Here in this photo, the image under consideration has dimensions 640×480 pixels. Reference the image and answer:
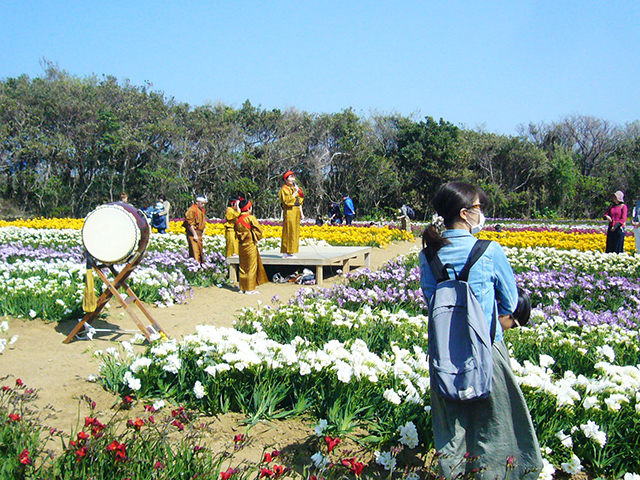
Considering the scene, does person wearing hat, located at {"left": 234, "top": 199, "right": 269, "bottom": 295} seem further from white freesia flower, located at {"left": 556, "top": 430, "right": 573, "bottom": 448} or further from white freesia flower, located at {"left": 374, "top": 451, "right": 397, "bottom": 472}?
white freesia flower, located at {"left": 556, "top": 430, "right": 573, "bottom": 448}

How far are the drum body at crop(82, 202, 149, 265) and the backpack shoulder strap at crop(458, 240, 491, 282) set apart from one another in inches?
167

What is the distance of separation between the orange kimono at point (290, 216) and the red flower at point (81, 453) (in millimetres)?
7957

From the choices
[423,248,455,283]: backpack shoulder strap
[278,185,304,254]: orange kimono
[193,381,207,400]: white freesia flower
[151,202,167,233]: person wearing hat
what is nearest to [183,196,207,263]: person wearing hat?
[278,185,304,254]: orange kimono

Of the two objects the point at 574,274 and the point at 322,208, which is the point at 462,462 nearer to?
the point at 574,274

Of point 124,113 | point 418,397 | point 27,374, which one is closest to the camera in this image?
point 418,397

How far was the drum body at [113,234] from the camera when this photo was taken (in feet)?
18.9

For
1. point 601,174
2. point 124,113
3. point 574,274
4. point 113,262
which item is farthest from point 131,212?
point 601,174

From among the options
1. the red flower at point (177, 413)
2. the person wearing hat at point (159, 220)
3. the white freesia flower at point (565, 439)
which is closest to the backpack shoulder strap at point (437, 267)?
the white freesia flower at point (565, 439)

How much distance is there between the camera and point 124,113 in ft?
105

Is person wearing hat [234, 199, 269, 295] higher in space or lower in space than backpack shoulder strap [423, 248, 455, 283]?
lower

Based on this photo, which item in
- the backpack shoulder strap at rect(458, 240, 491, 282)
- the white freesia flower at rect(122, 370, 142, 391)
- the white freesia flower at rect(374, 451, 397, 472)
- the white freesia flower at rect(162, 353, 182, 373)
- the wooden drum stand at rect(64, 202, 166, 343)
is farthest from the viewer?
the wooden drum stand at rect(64, 202, 166, 343)

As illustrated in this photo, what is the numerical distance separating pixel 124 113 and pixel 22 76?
768 centimetres

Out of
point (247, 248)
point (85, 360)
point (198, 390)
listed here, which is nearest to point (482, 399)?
point (198, 390)

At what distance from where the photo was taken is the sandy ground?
3.39m
